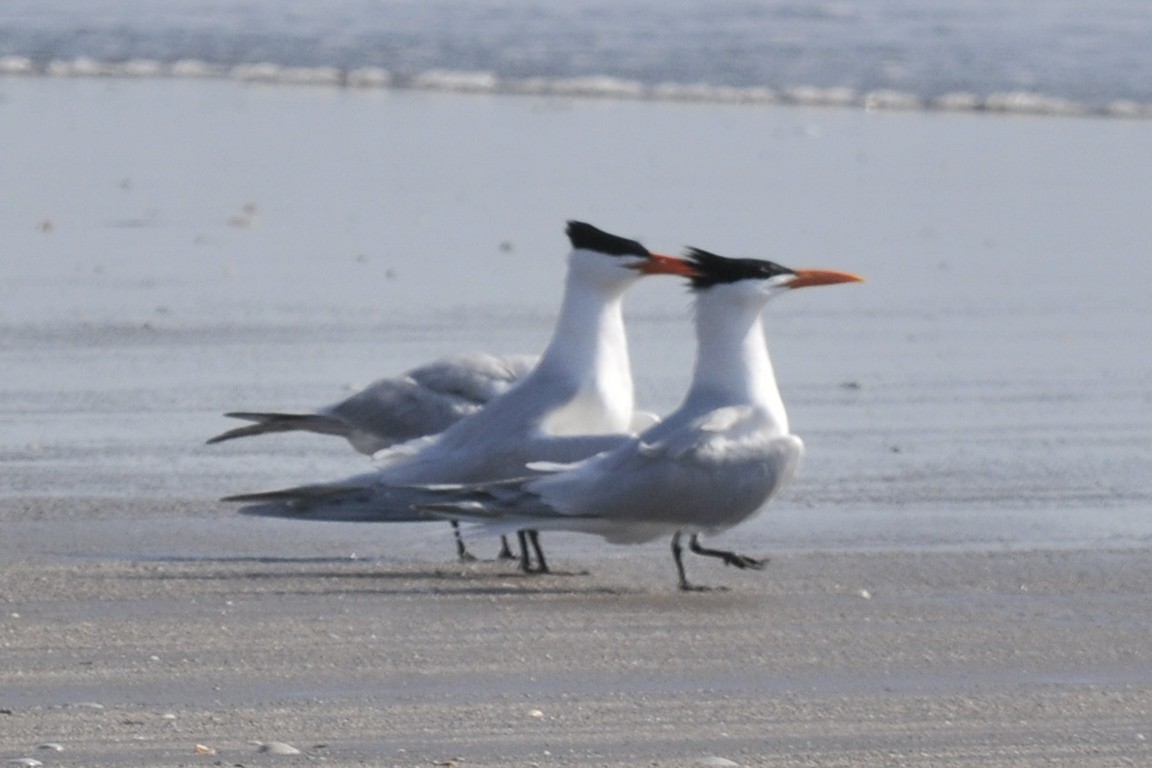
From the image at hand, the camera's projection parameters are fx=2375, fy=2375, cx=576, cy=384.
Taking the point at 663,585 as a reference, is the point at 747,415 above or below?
above

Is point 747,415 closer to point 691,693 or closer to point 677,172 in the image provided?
point 691,693

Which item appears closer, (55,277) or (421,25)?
(55,277)

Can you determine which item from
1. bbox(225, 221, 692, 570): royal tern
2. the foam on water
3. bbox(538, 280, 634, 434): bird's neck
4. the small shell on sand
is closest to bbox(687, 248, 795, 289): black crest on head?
bbox(225, 221, 692, 570): royal tern

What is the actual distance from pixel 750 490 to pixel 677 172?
765 cm

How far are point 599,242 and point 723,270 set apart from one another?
560mm

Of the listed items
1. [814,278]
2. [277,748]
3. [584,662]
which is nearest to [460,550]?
[814,278]

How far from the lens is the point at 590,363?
6223 millimetres

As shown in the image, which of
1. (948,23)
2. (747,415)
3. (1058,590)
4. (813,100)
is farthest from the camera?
(948,23)

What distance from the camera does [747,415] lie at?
5797 millimetres

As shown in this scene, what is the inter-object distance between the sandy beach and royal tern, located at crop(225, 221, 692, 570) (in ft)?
0.54

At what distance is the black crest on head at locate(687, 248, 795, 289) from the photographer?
19.6 feet

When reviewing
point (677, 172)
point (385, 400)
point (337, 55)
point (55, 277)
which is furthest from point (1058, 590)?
point (337, 55)

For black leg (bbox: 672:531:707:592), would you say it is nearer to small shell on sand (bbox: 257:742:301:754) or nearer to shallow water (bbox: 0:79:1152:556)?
shallow water (bbox: 0:79:1152:556)

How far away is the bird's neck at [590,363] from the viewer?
6.15 m
